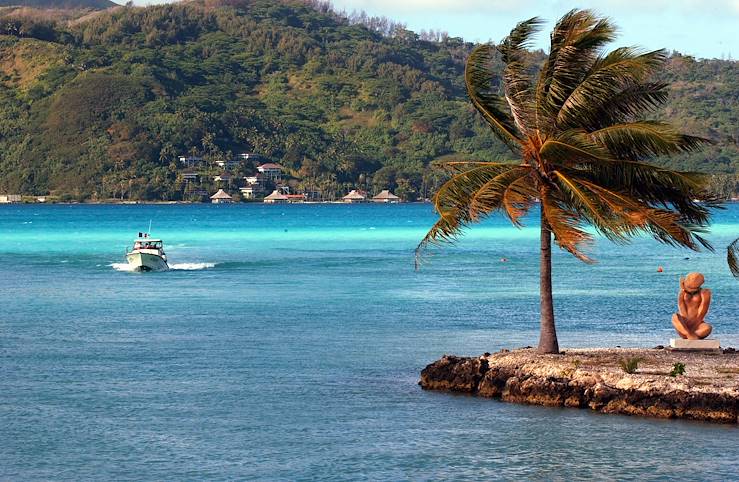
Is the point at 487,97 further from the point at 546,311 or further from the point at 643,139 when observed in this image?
the point at 546,311

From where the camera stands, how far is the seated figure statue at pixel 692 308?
32.1 meters

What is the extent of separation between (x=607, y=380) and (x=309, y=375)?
909cm

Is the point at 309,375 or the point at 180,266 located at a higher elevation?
the point at 309,375

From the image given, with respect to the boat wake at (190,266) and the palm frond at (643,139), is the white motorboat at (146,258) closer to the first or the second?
the boat wake at (190,266)

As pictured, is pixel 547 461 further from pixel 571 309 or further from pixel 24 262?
pixel 24 262

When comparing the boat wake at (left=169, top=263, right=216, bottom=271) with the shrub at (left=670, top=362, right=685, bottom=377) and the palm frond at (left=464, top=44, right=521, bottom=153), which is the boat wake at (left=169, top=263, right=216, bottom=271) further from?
the shrub at (left=670, top=362, right=685, bottom=377)

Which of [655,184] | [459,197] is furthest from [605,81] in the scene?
A: [459,197]

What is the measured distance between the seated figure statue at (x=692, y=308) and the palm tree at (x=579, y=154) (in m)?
1.52

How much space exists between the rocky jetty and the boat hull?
49.4m

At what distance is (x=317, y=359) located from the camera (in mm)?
37406

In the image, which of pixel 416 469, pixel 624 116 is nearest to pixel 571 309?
pixel 624 116

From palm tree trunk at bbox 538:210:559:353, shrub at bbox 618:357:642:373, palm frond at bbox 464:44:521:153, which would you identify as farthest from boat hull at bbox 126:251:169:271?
shrub at bbox 618:357:642:373

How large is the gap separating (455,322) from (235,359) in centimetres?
1177

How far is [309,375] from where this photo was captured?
3438 centimetres
